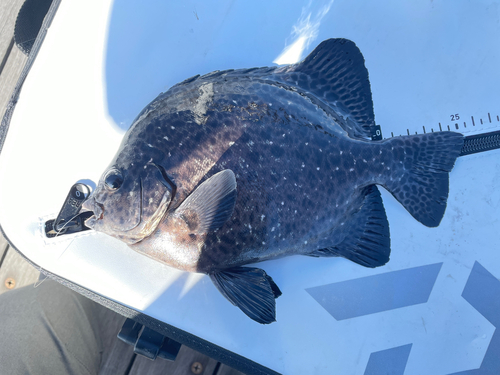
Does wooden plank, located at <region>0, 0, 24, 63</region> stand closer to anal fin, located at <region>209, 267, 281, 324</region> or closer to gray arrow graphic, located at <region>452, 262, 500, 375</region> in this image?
anal fin, located at <region>209, 267, 281, 324</region>

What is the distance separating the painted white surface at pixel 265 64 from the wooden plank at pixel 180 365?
75cm

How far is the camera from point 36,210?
2.17 metres

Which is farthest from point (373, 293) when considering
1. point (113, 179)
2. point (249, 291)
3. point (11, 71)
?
point (11, 71)

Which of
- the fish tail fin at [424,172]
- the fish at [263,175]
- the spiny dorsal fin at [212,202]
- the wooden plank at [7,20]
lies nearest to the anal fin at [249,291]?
the fish at [263,175]

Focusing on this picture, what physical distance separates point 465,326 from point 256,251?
174 centimetres

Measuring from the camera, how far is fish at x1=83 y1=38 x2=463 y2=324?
67.4 inches

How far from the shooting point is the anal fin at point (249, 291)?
5.82ft

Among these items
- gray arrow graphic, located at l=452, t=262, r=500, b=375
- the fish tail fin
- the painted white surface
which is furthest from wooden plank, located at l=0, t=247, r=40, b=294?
gray arrow graphic, located at l=452, t=262, r=500, b=375

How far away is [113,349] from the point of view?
9.25 feet

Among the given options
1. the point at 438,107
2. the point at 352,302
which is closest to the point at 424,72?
the point at 438,107

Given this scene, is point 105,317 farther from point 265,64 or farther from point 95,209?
point 265,64

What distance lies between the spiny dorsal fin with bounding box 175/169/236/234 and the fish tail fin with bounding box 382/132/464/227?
108cm

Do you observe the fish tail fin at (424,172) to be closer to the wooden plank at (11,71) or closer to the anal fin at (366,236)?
the anal fin at (366,236)

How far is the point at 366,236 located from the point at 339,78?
1105mm
